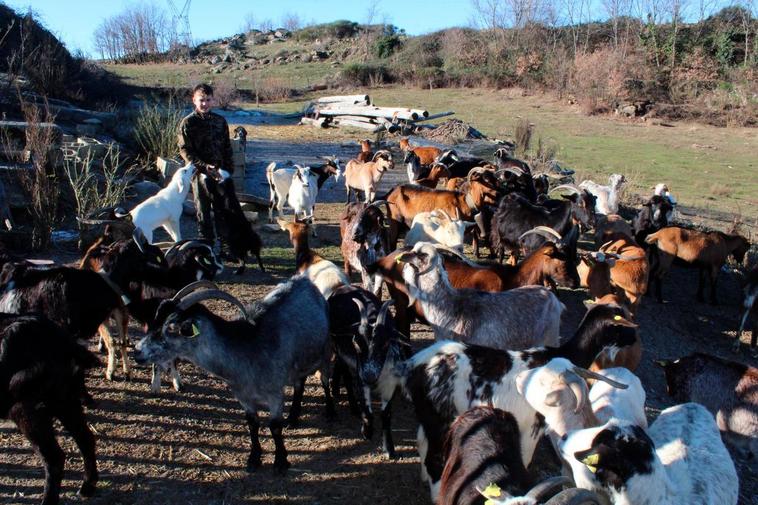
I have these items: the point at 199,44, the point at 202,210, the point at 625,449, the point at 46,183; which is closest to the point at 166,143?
the point at 46,183

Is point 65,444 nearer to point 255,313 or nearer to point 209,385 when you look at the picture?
point 209,385

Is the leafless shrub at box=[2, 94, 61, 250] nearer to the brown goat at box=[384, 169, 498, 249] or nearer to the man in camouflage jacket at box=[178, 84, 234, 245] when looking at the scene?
the man in camouflage jacket at box=[178, 84, 234, 245]

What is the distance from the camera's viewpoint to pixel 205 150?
758cm

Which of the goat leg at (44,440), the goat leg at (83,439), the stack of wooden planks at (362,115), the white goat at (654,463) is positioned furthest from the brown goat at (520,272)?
the stack of wooden planks at (362,115)

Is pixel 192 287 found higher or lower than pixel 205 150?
lower

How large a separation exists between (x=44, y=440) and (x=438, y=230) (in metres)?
5.30

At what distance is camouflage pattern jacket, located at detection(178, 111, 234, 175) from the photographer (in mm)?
7398

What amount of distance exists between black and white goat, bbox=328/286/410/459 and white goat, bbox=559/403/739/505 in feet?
4.56

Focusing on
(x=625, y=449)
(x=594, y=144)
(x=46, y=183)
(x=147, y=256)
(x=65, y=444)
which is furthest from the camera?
(x=594, y=144)

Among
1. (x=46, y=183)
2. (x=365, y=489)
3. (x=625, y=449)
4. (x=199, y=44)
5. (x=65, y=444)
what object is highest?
(x=199, y=44)

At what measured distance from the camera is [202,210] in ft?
25.7

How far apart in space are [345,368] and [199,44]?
59.6 metres

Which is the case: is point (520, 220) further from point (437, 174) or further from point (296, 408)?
point (296, 408)

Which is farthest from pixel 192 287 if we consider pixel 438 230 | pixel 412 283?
pixel 438 230
